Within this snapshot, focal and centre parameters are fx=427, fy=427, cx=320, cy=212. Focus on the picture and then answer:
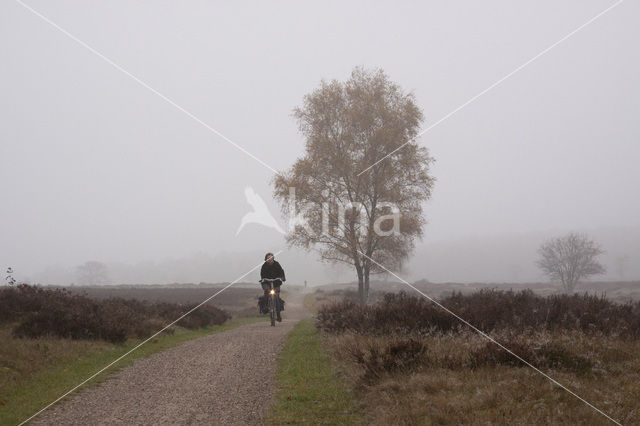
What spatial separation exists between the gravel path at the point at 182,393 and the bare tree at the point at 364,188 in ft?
46.0

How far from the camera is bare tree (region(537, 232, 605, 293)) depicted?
194 ft

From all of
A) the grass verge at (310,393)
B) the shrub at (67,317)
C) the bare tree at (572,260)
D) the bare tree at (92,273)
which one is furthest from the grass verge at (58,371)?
the bare tree at (92,273)

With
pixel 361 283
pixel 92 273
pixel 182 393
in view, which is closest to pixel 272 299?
pixel 361 283

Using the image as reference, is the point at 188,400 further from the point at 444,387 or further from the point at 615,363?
the point at 615,363

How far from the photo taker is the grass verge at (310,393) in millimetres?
6590

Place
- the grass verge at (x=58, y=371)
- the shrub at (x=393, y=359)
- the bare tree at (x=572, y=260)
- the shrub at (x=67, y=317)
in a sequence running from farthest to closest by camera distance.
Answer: the bare tree at (x=572, y=260) < the shrub at (x=67, y=317) < the shrub at (x=393, y=359) < the grass verge at (x=58, y=371)

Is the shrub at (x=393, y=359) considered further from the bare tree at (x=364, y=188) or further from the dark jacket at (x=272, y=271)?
the bare tree at (x=364, y=188)

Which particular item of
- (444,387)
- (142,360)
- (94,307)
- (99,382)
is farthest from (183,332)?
(444,387)

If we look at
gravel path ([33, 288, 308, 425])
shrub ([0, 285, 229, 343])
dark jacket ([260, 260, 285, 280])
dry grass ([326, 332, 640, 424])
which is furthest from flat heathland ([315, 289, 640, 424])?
shrub ([0, 285, 229, 343])

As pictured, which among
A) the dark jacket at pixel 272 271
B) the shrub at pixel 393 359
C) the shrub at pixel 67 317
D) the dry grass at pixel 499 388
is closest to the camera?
the dry grass at pixel 499 388

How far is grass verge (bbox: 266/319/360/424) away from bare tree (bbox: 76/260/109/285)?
14151cm

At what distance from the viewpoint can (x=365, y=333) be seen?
1167 cm

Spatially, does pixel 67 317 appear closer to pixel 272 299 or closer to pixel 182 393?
pixel 182 393

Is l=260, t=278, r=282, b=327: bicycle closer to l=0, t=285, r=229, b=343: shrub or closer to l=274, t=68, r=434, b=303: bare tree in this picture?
l=0, t=285, r=229, b=343: shrub
